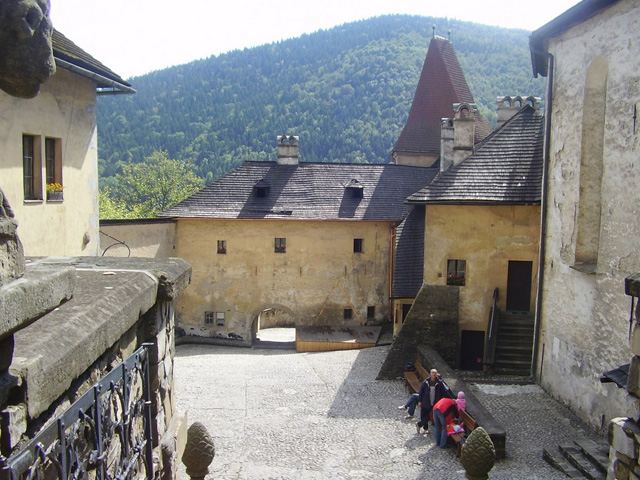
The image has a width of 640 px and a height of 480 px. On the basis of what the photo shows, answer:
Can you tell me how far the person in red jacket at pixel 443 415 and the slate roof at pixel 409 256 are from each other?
926 cm

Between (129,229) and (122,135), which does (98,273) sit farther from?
(122,135)

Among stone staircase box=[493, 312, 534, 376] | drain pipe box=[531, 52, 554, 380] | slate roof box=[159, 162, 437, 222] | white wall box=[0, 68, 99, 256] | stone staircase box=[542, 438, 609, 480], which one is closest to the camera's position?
stone staircase box=[542, 438, 609, 480]

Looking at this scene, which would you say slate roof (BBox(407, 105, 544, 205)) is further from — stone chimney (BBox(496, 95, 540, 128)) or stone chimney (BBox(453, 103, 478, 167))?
stone chimney (BBox(496, 95, 540, 128))

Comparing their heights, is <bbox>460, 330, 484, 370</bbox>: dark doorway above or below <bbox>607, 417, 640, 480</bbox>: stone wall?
below

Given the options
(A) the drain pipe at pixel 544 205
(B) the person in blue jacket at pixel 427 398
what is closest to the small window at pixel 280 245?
(A) the drain pipe at pixel 544 205

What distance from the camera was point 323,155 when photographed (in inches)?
3292

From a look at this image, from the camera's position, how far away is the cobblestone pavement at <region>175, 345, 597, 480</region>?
1117cm

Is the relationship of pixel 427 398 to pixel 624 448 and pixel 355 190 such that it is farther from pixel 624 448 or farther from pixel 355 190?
pixel 355 190

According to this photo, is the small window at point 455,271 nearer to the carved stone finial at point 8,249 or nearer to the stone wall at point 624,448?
the stone wall at point 624,448

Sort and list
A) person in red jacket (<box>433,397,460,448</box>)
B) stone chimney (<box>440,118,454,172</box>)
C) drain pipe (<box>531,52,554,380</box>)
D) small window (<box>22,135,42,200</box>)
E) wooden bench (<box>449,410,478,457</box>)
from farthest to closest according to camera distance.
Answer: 1. stone chimney (<box>440,118,454,172</box>)
2. drain pipe (<box>531,52,554,380</box>)
3. person in red jacket (<box>433,397,460,448</box>)
4. small window (<box>22,135,42,200</box>)
5. wooden bench (<box>449,410,478,457</box>)

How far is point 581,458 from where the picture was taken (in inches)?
427

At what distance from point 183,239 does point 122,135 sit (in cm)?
6892

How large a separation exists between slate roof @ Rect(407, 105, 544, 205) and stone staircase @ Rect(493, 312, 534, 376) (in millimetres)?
Result: 3312

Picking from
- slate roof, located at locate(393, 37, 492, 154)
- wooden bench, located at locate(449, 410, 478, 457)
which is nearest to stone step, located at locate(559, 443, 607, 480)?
wooden bench, located at locate(449, 410, 478, 457)
